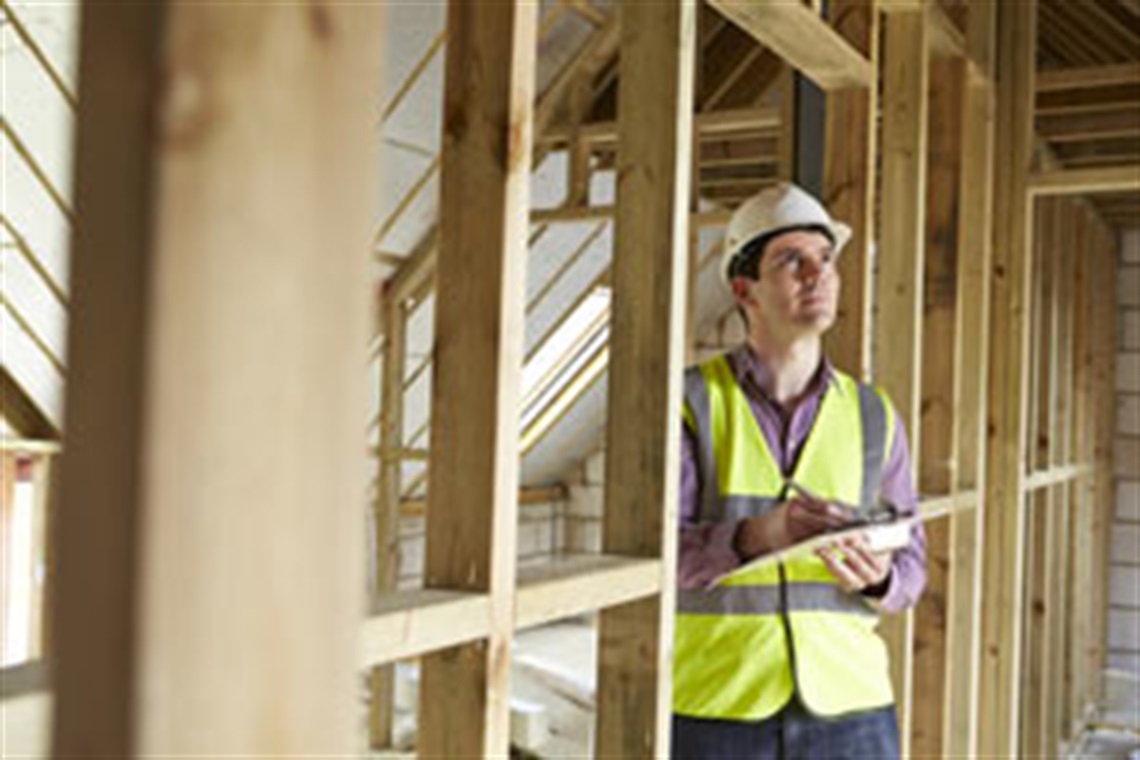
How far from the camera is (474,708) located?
3.73 feet

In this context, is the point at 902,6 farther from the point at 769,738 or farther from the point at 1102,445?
the point at 1102,445

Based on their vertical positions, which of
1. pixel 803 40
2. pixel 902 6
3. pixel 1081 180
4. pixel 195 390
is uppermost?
pixel 902 6

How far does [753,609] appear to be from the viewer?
212 centimetres

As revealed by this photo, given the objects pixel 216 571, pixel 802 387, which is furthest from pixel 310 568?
pixel 802 387

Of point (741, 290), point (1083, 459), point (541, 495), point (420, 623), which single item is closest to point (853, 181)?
point (741, 290)

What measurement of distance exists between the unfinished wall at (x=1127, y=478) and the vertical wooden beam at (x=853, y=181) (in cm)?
596

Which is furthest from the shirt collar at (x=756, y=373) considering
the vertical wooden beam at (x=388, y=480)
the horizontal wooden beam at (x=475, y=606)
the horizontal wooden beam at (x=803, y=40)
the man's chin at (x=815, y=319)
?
the vertical wooden beam at (x=388, y=480)

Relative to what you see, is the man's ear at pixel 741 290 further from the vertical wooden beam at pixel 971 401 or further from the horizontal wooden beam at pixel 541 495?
the horizontal wooden beam at pixel 541 495

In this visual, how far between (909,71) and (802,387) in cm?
94

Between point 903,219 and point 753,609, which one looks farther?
point 903,219

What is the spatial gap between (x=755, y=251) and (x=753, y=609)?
0.63 m

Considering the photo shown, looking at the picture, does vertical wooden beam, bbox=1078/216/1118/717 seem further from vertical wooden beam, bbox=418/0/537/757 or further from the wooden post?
vertical wooden beam, bbox=418/0/537/757

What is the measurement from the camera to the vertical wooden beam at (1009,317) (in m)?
3.60

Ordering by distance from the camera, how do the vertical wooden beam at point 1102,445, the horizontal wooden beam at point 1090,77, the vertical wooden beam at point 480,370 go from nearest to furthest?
the vertical wooden beam at point 480,370 < the horizontal wooden beam at point 1090,77 < the vertical wooden beam at point 1102,445
